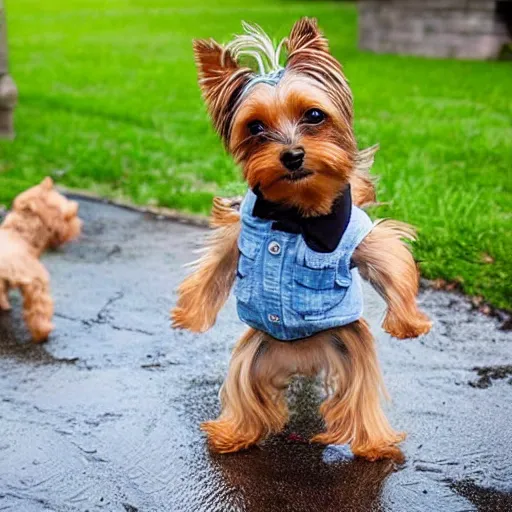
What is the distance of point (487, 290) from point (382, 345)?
95 cm

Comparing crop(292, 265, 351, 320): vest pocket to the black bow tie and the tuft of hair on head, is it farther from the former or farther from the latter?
the tuft of hair on head

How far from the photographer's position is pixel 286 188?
10.2ft

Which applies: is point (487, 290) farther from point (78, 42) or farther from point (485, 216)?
point (78, 42)

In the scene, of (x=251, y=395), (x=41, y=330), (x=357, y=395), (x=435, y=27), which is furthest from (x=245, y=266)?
(x=435, y=27)

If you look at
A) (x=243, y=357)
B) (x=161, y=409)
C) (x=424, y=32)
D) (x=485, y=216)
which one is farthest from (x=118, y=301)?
(x=424, y=32)

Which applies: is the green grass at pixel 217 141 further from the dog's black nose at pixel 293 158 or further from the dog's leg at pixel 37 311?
the dog's leg at pixel 37 311

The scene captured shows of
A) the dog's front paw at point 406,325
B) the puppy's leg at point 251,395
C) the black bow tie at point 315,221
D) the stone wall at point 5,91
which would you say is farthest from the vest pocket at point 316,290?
the stone wall at point 5,91

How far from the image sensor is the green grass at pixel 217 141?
5.95 m

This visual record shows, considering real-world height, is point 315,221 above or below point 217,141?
above

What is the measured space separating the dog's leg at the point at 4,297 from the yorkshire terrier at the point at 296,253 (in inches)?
74.5

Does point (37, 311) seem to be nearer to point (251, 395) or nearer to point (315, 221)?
point (251, 395)

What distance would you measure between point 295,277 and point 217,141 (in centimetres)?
580

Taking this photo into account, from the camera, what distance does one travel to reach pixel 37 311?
15.9ft

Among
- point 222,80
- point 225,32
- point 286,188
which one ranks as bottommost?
point 225,32
